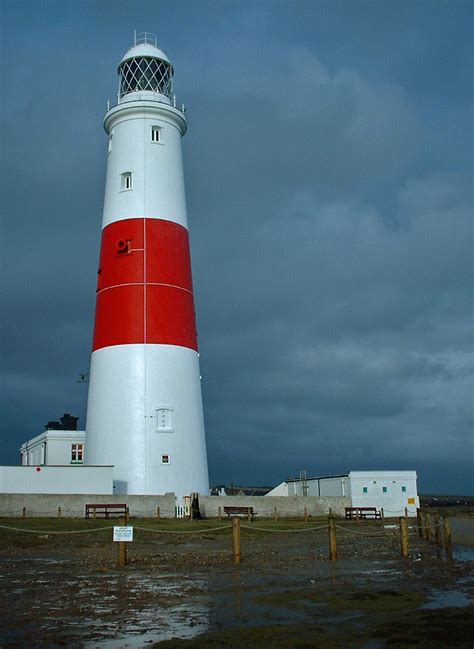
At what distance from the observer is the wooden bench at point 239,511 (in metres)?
31.8

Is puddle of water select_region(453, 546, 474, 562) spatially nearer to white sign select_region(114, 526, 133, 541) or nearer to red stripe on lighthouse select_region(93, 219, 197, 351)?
white sign select_region(114, 526, 133, 541)

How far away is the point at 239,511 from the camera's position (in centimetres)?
3259

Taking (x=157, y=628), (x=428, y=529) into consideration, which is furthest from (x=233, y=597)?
(x=428, y=529)

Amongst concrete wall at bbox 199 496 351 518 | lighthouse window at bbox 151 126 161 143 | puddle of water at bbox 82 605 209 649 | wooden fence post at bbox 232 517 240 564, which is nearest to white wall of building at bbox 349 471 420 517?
concrete wall at bbox 199 496 351 518

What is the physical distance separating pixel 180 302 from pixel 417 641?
23279 mm

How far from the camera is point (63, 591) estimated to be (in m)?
12.8

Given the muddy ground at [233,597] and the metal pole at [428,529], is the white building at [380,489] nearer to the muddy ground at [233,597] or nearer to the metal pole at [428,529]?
the metal pole at [428,529]

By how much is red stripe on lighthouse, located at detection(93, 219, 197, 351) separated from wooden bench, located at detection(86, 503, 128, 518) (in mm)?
6373

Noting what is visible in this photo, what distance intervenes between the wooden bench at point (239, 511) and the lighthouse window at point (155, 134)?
52.4ft

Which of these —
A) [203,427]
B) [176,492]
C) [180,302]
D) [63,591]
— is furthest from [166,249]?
[63,591]

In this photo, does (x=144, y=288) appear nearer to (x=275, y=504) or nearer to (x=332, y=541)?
(x=275, y=504)

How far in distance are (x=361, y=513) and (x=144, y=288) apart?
15.6m

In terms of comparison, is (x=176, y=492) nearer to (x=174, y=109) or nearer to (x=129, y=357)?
(x=129, y=357)

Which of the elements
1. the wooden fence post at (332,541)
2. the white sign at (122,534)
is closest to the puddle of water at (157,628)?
the white sign at (122,534)
